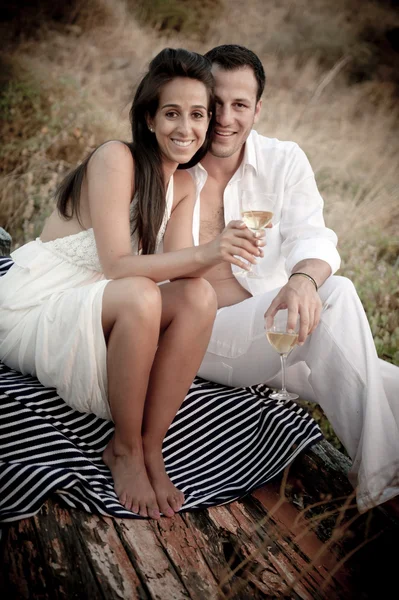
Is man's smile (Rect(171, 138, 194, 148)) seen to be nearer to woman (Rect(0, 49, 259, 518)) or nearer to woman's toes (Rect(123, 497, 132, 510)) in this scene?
woman (Rect(0, 49, 259, 518))

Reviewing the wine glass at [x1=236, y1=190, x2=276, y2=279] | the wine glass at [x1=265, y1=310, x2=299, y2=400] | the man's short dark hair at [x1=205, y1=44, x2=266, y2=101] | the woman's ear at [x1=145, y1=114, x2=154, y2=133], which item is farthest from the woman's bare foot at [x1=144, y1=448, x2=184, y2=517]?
the man's short dark hair at [x1=205, y1=44, x2=266, y2=101]

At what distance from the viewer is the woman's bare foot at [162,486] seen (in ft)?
7.71

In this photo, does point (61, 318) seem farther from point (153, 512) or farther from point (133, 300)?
point (153, 512)

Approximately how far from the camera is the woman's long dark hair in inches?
108

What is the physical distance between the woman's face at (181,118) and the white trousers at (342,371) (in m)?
0.78

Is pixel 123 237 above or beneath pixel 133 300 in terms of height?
above

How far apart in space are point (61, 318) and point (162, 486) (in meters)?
0.73

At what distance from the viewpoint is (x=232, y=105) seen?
11.0ft

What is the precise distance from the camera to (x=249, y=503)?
2584 mm

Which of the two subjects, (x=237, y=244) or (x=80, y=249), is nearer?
(x=237, y=244)

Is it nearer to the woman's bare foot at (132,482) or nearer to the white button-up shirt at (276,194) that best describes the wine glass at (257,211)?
the white button-up shirt at (276,194)

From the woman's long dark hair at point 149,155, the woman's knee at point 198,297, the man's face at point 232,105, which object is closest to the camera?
the woman's knee at point 198,297

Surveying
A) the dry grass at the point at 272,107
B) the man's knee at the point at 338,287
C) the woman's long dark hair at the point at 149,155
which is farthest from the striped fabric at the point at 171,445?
the dry grass at the point at 272,107

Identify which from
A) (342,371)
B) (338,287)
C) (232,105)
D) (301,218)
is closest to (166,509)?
(342,371)
